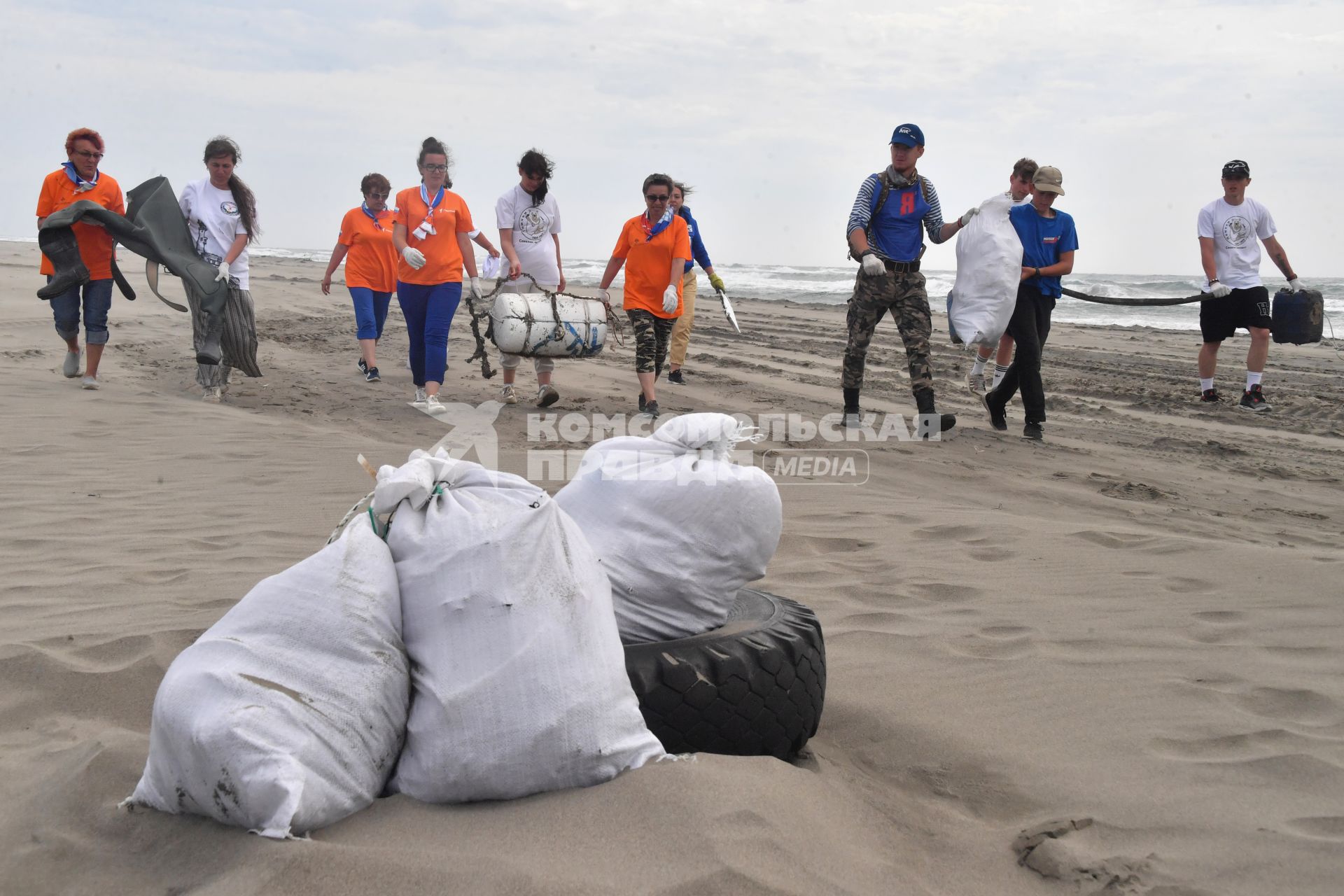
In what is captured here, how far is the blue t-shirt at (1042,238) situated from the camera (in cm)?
697

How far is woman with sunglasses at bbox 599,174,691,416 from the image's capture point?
24.4 feet

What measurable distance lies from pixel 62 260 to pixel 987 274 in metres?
6.35

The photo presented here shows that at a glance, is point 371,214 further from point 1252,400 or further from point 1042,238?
point 1252,400

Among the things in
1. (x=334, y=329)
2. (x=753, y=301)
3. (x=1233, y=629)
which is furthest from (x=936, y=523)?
(x=753, y=301)

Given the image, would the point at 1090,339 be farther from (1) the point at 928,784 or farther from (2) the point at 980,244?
(1) the point at 928,784

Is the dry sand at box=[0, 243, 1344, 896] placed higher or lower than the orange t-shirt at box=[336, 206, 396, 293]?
lower

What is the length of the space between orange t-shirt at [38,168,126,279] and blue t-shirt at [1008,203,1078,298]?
631 centimetres

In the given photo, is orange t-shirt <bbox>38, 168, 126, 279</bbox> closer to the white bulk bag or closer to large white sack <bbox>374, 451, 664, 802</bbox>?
the white bulk bag

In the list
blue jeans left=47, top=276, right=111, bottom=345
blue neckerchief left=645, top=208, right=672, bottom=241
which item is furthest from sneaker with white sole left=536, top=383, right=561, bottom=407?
blue jeans left=47, top=276, right=111, bottom=345

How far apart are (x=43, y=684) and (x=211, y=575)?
3.18 ft

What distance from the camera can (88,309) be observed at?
7340 millimetres

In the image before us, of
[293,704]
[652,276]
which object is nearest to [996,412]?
[652,276]

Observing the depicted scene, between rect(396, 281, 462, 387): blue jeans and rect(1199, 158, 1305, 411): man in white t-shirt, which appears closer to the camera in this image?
rect(396, 281, 462, 387): blue jeans

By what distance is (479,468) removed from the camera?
2.14 meters
